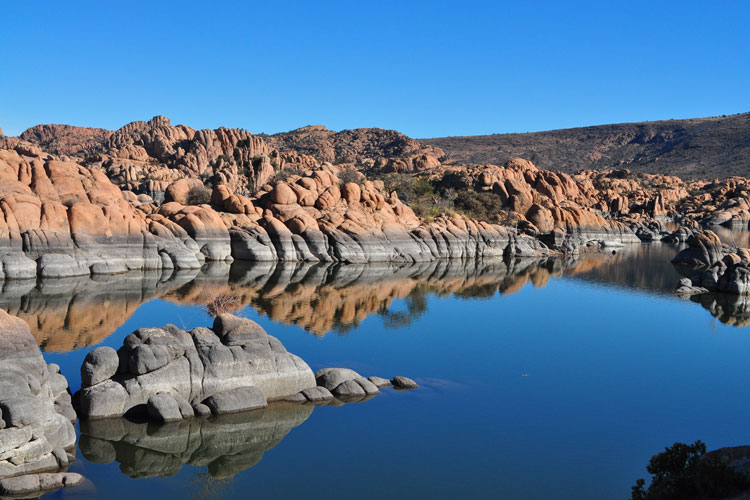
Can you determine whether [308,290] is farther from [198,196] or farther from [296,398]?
[198,196]

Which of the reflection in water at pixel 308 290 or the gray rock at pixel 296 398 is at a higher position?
the reflection in water at pixel 308 290

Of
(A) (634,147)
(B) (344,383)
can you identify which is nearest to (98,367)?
(B) (344,383)

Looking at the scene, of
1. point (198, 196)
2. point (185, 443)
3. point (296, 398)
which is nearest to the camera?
point (185, 443)

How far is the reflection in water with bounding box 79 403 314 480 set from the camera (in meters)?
12.2

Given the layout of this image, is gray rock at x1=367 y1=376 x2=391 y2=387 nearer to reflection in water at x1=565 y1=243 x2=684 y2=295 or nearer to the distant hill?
reflection in water at x1=565 y1=243 x2=684 y2=295

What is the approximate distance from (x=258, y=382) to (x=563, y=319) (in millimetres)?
17551

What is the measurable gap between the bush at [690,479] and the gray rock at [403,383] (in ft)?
26.9

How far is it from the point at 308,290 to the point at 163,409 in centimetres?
2068

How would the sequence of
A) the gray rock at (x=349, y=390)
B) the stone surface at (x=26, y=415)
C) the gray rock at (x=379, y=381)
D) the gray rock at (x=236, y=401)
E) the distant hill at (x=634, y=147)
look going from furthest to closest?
the distant hill at (x=634, y=147) < the gray rock at (x=379, y=381) < the gray rock at (x=349, y=390) < the gray rock at (x=236, y=401) < the stone surface at (x=26, y=415)

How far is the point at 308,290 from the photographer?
3419 centimetres

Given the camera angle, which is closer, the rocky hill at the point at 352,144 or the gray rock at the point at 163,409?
the gray rock at the point at 163,409

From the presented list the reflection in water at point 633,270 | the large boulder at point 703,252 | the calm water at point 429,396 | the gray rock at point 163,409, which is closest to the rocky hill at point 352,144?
the reflection in water at point 633,270

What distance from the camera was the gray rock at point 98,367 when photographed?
1388 centimetres

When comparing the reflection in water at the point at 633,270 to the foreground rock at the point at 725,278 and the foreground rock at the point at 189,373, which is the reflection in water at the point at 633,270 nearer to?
the foreground rock at the point at 725,278
